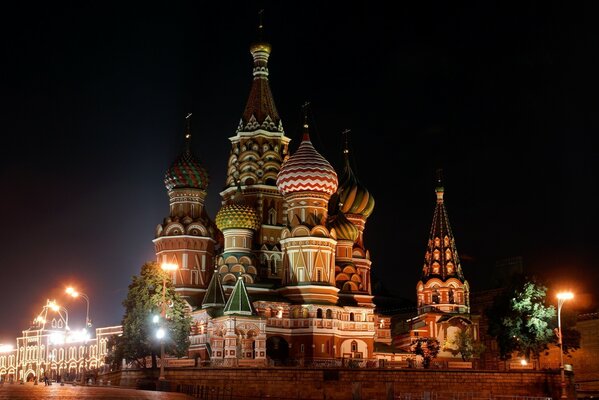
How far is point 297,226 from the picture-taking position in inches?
2586

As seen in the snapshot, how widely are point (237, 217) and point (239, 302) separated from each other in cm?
1011

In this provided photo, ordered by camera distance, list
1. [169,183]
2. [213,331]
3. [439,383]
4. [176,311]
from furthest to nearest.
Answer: [169,183], [213,331], [176,311], [439,383]

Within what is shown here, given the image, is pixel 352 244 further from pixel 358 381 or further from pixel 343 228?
pixel 358 381

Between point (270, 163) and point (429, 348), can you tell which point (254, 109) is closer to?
point (270, 163)

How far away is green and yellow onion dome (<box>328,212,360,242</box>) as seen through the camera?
72562 millimetres

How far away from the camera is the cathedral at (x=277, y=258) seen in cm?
6209

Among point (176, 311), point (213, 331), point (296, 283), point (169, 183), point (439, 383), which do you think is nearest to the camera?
point (439, 383)

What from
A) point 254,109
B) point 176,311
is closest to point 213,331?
point 176,311

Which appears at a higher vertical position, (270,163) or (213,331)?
(270,163)

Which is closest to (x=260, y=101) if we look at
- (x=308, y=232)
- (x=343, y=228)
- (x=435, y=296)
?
(x=343, y=228)

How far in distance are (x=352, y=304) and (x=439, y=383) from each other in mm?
22370

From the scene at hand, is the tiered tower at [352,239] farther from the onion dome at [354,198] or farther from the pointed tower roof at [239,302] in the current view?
the pointed tower roof at [239,302]

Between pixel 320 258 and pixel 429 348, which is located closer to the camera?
pixel 429 348

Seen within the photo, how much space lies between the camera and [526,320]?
53.4 m
